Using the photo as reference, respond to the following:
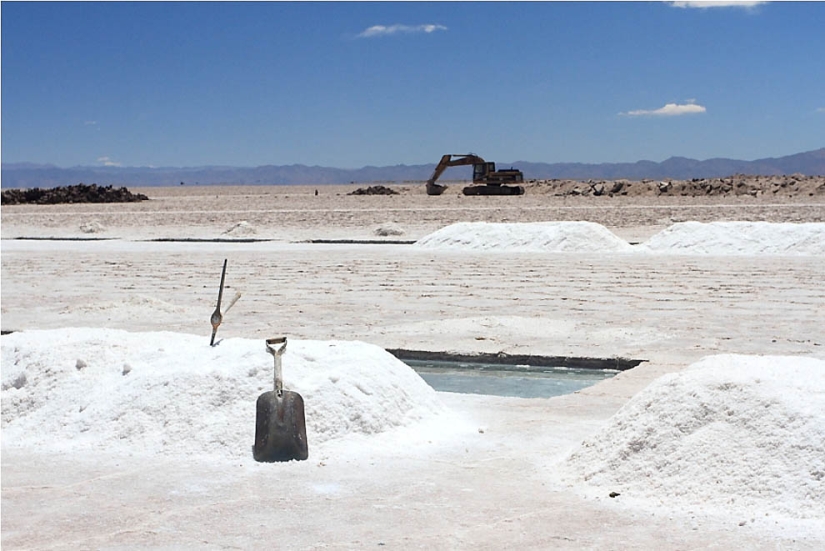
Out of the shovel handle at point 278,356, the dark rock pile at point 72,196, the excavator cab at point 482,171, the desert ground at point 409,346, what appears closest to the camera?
the desert ground at point 409,346

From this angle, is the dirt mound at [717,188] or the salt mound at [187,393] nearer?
the salt mound at [187,393]

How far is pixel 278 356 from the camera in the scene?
6160 mm

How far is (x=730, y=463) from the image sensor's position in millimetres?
5066

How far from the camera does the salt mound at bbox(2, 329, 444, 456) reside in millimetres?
6242

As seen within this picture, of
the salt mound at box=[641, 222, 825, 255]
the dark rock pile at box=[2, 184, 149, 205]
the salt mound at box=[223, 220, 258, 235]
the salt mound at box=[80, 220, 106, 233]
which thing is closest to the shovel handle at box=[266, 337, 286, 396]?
the salt mound at box=[641, 222, 825, 255]

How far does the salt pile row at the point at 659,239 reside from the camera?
19.5 meters

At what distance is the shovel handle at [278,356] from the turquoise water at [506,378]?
2242mm

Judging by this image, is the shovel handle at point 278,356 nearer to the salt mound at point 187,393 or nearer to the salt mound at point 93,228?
the salt mound at point 187,393

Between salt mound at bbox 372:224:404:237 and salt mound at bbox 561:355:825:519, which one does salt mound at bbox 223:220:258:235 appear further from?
salt mound at bbox 561:355:825:519

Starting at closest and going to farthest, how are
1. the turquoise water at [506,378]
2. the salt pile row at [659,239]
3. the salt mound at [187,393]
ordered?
the salt mound at [187,393]
the turquoise water at [506,378]
the salt pile row at [659,239]

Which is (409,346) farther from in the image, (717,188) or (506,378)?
(717,188)

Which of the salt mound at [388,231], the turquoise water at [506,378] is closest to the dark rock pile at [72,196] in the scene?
the salt mound at [388,231]

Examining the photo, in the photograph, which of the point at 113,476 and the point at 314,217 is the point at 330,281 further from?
the point at 314,217

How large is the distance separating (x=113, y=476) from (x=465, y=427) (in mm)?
2218
